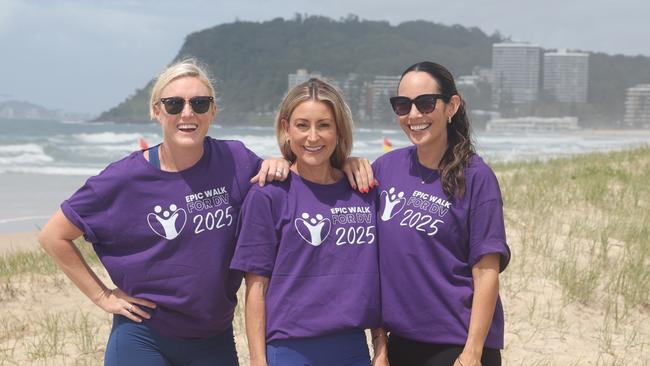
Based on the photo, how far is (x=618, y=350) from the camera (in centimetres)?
421

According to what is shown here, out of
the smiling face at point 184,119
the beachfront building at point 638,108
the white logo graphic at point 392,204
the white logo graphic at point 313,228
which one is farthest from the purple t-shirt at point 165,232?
the beachfront building at point 638,108

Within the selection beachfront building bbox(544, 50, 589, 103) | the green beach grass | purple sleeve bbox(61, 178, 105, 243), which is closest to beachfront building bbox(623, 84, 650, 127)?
beachfront building bbox(544, 50, 589, 103)

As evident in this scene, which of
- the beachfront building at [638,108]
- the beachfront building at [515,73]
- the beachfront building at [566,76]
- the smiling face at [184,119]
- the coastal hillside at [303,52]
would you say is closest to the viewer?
the smiling face at [184,119]

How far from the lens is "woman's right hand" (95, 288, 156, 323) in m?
2.61

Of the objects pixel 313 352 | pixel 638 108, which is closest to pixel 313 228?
pixel 313 352

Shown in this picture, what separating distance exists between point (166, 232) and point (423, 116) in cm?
101

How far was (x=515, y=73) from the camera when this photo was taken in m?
146

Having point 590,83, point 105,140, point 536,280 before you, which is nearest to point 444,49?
point 590,83

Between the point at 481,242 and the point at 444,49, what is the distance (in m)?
153

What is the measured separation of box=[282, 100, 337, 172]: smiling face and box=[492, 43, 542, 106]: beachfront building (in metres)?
128

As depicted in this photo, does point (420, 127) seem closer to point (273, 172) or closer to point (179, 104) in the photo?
point (273, 172)

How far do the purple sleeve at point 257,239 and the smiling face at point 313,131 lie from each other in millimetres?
212

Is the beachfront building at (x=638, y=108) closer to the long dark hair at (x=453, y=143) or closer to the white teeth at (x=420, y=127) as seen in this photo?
the long dark hair at (x=453, y=143)

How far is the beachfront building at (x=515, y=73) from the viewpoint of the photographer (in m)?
131
